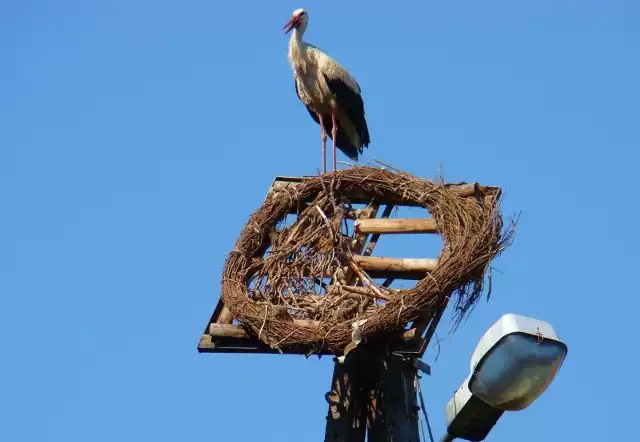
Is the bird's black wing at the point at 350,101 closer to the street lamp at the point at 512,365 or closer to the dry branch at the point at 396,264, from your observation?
the dry branch at the point at 396,264

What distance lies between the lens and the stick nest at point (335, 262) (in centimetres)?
636

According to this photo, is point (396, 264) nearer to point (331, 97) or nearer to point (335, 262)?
point (335, 262)

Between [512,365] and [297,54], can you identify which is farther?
[297,54]

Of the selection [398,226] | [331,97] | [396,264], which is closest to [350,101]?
[331,97]

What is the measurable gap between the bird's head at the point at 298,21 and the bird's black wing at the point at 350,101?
74cm

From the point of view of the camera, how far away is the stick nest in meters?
6.36

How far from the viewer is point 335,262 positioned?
708 cm

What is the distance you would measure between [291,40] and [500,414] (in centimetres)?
765

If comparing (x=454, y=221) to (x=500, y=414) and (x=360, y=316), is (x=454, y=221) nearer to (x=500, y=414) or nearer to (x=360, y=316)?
(x=360, y=316)

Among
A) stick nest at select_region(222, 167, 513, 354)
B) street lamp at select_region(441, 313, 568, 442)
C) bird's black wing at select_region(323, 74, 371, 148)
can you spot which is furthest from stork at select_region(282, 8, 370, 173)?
street lamp at select_region(441, 313, 568, 442)

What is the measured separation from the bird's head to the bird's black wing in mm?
→ 743

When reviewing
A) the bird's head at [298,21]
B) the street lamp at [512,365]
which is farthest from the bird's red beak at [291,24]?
the street lamp at [512,365]

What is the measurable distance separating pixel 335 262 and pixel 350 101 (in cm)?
364

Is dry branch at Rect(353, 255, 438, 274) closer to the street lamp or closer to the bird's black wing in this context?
the street lamp
